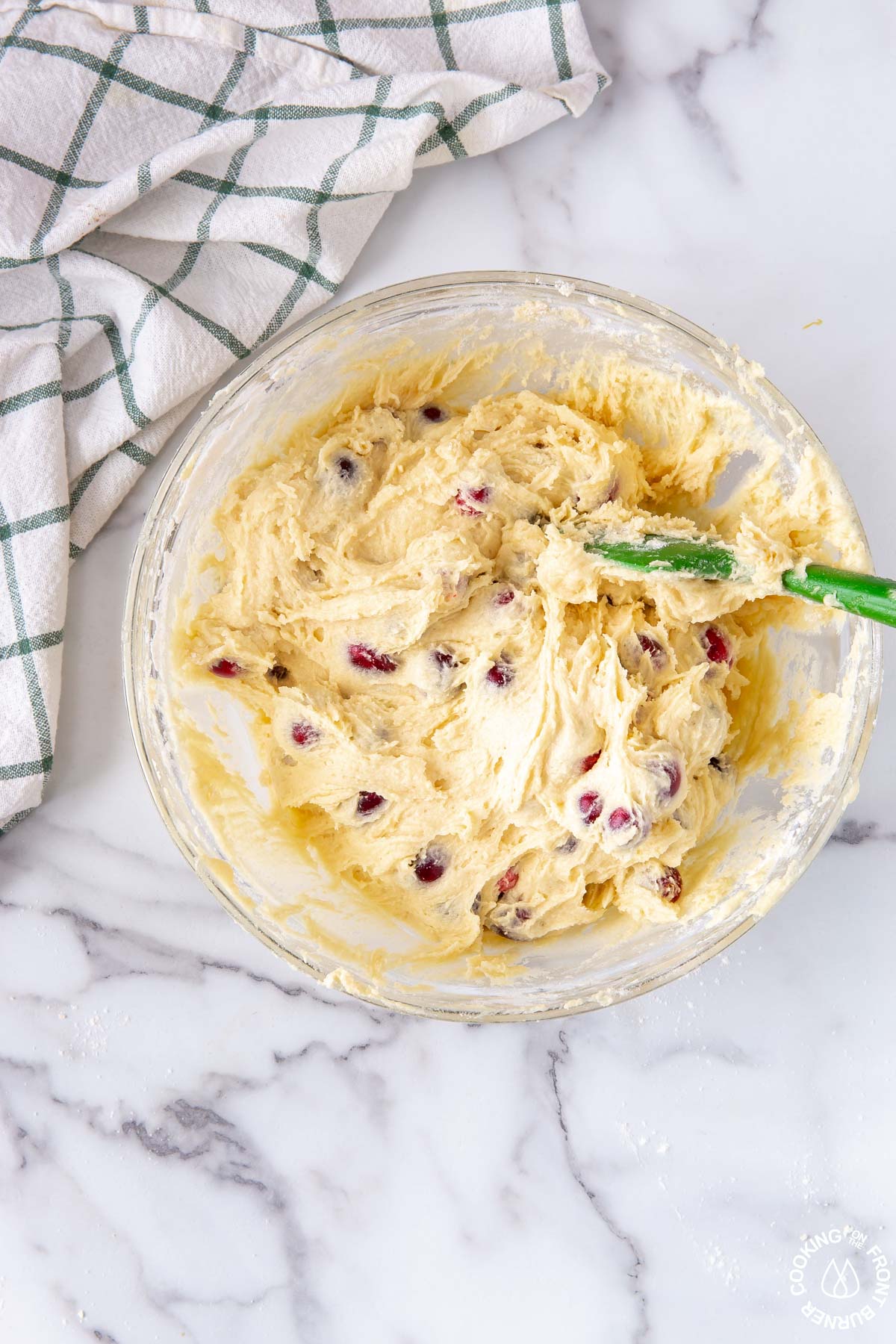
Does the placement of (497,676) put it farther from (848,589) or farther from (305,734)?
(848,589)

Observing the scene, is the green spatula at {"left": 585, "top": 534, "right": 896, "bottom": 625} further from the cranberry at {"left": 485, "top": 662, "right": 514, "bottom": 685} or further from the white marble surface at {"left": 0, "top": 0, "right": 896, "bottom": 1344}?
the white marble surface at {"left": 0, "top": 0, "right": 896, "bottom": 1344}

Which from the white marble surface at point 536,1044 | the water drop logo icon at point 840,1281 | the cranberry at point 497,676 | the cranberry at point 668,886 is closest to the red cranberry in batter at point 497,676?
the cranberry at point 497,676

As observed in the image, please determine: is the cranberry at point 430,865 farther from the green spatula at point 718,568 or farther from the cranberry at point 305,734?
the green spatula at point 718,568

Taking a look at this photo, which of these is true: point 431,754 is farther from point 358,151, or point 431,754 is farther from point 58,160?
point 58,160

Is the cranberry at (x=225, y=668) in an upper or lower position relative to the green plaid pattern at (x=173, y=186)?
lower

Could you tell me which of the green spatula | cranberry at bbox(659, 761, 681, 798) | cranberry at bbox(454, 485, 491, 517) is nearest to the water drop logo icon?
cranberry at bbox(659, 761, 681, 798)
